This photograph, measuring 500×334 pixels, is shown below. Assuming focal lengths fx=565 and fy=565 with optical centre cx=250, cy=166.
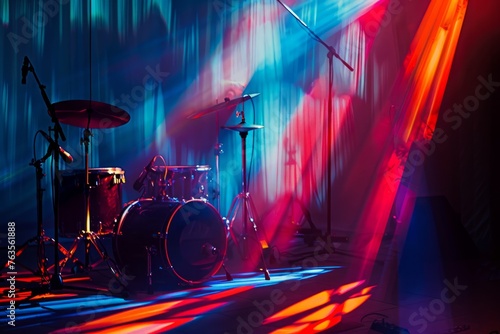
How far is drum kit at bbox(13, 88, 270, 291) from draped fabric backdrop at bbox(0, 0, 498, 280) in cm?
76

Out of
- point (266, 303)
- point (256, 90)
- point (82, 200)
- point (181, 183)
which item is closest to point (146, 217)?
point (181, 183)

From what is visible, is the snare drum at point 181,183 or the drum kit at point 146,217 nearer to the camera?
the drum kit at point 146,217

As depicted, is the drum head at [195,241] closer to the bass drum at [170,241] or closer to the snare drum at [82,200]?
the bass drum at [170,241]

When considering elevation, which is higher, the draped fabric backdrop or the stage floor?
the draped fabric backdrop

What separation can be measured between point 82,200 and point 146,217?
2.20 feet

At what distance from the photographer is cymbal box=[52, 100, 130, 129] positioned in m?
3.98

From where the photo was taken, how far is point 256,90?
293 inches

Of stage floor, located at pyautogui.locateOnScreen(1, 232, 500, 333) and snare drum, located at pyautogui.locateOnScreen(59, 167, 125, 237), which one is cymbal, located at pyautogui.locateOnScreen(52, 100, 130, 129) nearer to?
snare drum, located at pyautogui.locateOnScreen(59, 167, 125, 237)

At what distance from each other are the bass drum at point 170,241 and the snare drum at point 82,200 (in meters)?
0.30

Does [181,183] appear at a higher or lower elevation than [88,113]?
lower

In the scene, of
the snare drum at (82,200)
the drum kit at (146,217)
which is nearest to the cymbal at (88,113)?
the drum kit at (146,217)

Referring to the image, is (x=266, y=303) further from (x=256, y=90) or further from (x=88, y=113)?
(x=256, y=90)

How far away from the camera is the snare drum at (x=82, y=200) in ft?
15.0

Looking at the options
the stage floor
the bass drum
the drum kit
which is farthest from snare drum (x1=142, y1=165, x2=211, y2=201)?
the stage floor
